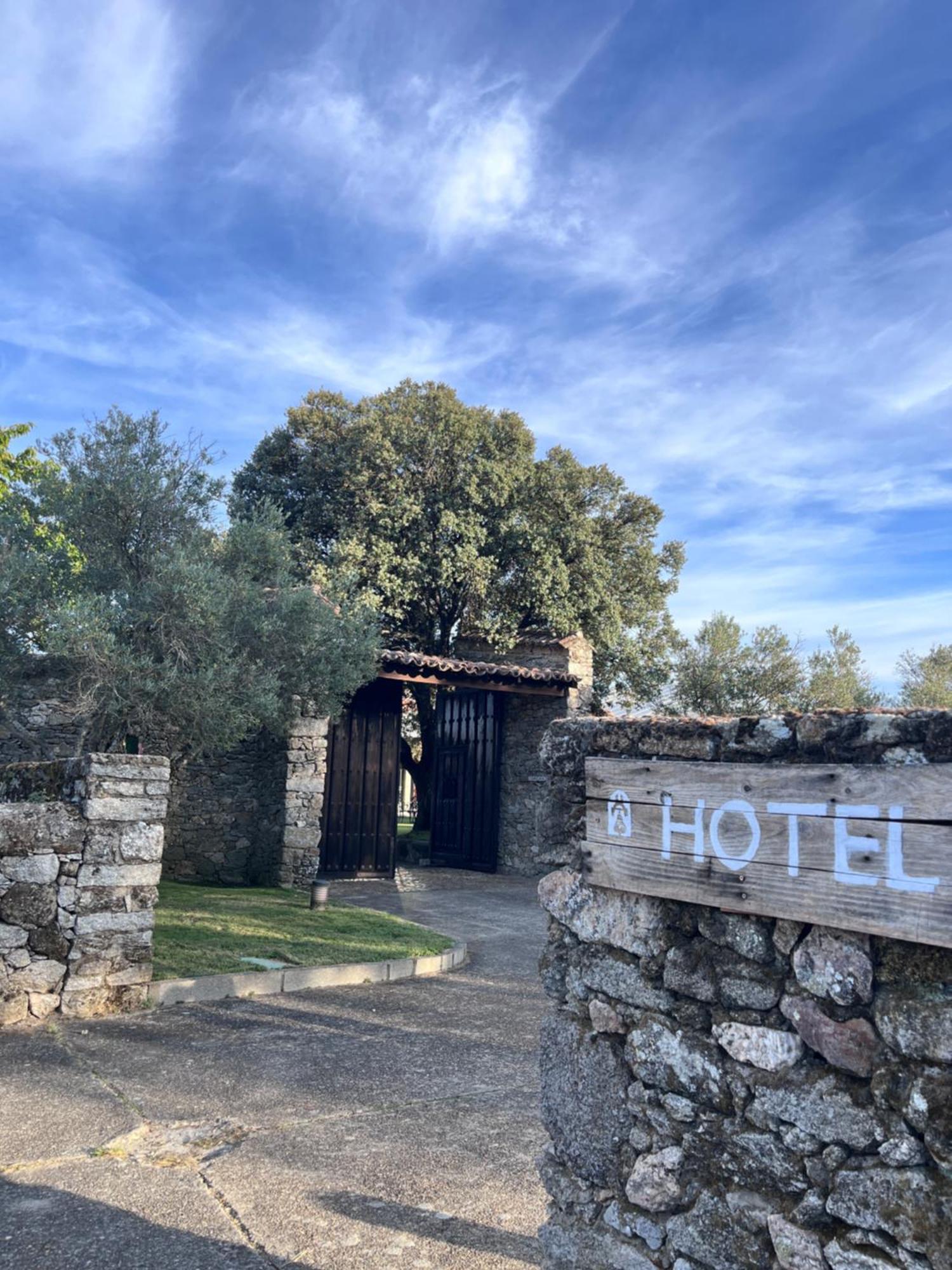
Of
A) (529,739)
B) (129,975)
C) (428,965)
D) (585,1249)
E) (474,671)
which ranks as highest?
(474,671)

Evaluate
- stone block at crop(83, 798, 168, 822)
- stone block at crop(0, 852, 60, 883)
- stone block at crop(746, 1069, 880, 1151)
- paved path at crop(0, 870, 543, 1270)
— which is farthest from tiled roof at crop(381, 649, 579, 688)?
stone block at crop(746, 1069, 880, 1151)

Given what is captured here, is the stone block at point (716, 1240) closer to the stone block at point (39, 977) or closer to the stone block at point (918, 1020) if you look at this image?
the stone block at point (918, 1020)

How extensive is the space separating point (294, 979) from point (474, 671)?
7.70 meters

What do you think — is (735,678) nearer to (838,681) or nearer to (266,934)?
(838,681)

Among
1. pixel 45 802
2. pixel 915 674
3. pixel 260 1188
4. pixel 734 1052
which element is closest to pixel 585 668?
pixel 45 802

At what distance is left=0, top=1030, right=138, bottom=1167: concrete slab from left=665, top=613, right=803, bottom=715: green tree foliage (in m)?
20.9

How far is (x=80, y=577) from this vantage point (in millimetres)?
10023

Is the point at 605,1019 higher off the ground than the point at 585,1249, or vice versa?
the point at 605,1019

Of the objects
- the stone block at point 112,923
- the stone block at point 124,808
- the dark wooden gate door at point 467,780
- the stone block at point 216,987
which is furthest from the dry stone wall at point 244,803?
the stone block at point 112,923

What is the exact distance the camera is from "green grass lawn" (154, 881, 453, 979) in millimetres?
7320

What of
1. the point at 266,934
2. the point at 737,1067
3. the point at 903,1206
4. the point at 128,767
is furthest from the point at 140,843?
the point at 903,1206

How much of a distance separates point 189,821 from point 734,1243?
1147cm

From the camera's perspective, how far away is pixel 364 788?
14.5 metres

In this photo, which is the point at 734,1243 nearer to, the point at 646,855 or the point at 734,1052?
the point at 734,1052
